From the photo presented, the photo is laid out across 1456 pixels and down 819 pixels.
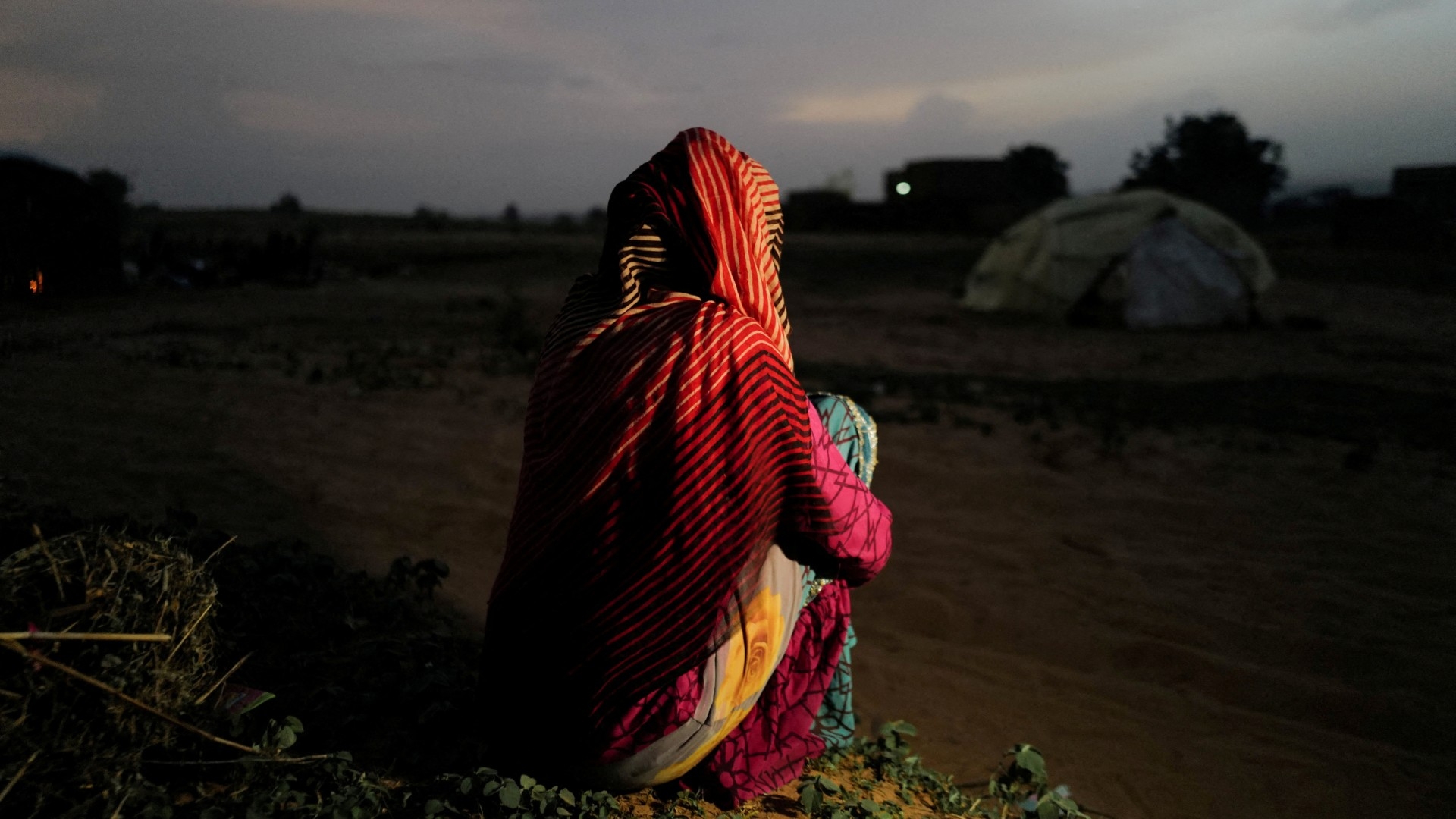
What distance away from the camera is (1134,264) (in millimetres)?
13125

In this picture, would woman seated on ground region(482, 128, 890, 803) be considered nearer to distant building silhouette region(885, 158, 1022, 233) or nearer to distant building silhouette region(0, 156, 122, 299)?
distant building silhouette region(0, 156, 122, 299)

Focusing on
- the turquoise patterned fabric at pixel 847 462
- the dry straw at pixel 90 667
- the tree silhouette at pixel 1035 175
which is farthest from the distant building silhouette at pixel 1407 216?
the dry straw at pixel 90 667

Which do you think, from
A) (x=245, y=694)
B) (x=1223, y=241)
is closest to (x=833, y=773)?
(x=245, y=694)

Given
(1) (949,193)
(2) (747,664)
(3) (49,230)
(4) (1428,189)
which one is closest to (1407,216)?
(4) (1428,189)

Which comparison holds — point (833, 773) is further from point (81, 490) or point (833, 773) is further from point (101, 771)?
point (81, 490)

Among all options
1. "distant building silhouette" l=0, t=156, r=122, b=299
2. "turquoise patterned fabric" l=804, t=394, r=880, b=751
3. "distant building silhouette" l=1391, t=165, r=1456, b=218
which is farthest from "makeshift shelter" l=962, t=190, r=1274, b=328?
"distant building silhouette" l=0, t=156, r=122, b=299

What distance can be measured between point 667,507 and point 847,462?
67 centimetres

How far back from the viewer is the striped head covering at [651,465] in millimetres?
1920

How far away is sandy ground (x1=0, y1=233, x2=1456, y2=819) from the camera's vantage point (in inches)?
127

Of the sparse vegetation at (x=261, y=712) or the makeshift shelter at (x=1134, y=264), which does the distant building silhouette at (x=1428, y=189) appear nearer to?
the makeshift shelter at (x=1134, y=264)

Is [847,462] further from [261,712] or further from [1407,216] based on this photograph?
[1407,216]

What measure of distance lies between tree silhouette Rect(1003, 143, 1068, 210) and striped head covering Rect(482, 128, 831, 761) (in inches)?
1013

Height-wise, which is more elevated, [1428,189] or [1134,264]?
[1428,189]

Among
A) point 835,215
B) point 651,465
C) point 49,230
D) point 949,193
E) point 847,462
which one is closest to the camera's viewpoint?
point 651,465
